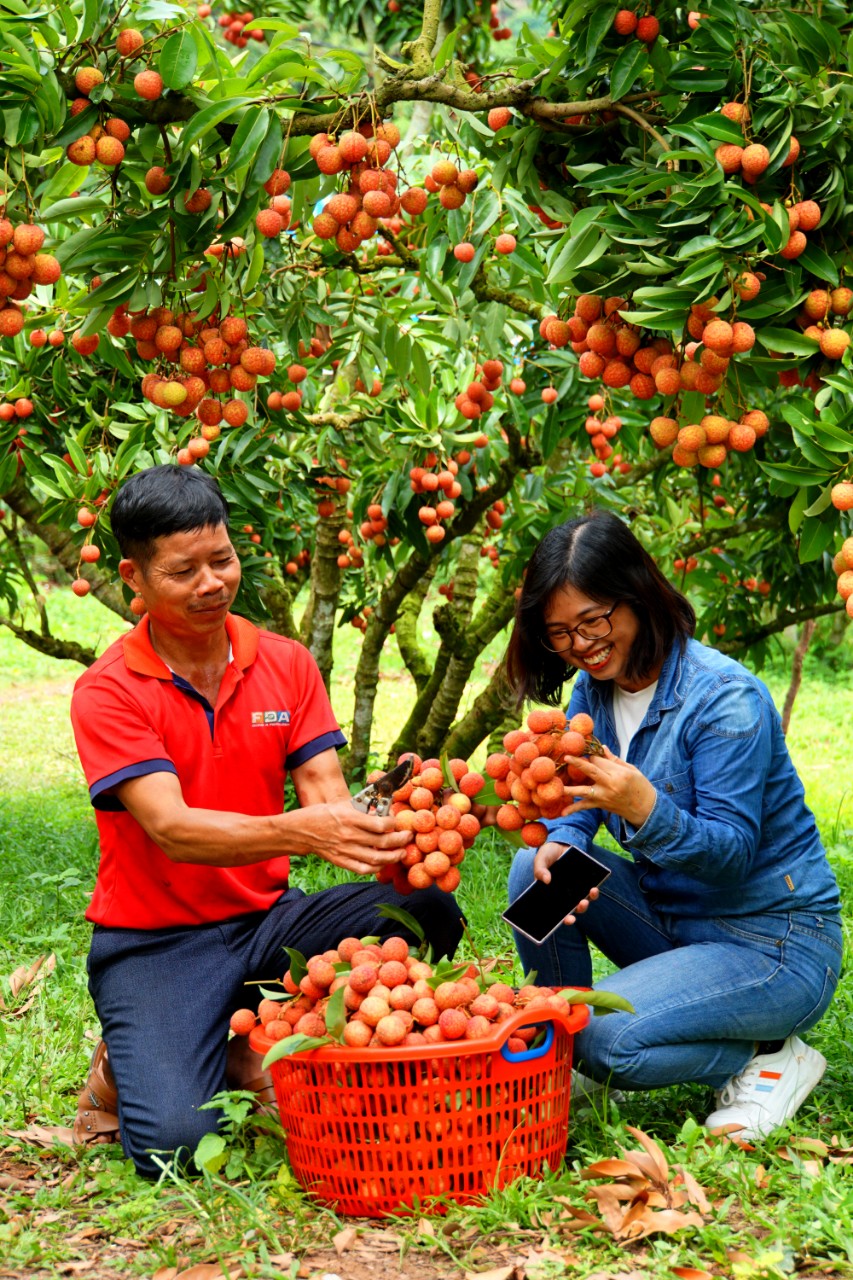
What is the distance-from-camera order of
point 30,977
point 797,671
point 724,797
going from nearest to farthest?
point 724,797 < point 30,977 < point 797,671

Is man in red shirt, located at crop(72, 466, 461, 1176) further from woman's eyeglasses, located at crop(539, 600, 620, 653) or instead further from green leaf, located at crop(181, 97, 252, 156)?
green leaf, located at crop(181, 97, 252, 156)

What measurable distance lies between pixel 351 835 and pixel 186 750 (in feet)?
1.70

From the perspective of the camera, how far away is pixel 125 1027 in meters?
2.59

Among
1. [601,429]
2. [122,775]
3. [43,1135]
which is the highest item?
[601,429]

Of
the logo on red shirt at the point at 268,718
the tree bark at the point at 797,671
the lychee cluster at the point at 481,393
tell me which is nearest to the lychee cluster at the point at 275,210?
the logo on red shirt at the point at 268,718

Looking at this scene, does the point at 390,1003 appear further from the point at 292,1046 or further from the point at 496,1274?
the point at 496,1274

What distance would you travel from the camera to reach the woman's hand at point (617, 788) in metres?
2.24

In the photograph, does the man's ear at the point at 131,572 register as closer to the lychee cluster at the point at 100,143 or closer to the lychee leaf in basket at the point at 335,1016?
the lychee cluster at the point at 100,143

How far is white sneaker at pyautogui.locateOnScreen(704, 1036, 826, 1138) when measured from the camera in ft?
8.02

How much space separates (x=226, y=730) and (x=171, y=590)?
328 mm

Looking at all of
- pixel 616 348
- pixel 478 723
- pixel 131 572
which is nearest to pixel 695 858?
pixel 616 348

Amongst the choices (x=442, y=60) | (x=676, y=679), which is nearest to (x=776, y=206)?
(x=442, y=60)

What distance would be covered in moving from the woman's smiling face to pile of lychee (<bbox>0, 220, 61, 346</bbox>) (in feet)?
3.49

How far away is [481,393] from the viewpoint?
3.89m
